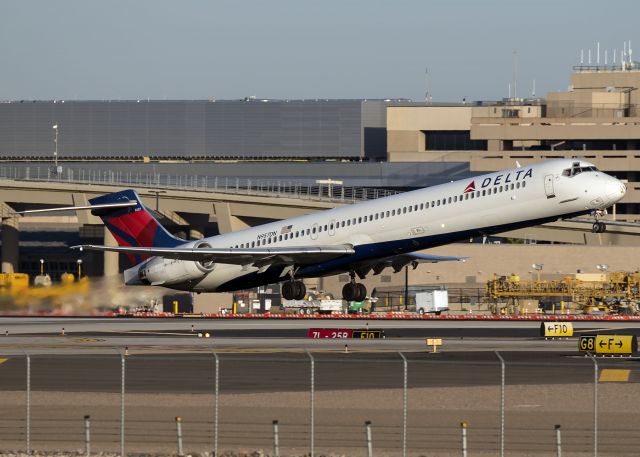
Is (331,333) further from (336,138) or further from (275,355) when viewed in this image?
(336,138)

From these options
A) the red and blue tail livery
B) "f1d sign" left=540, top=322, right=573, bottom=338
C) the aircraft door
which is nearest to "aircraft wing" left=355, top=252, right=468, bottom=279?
the aircraft door

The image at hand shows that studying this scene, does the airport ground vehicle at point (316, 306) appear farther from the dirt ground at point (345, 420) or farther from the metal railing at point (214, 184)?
the dirt ground at point (345, 420)

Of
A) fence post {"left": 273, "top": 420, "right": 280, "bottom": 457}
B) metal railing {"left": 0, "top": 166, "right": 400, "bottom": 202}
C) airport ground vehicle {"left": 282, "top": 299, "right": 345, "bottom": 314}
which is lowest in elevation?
fence post {"left": 273, "top": 420, "right": 280, "bottom": 457}

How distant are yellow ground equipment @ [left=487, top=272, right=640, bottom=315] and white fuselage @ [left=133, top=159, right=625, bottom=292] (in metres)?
32.7

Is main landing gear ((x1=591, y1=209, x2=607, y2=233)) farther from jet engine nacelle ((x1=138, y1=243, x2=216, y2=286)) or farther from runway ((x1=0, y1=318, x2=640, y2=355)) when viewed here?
jet engine nacelle ((x1=138, y1=243, x2=216, y2=286))

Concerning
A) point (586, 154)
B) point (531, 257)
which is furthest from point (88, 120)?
point (531, 257)

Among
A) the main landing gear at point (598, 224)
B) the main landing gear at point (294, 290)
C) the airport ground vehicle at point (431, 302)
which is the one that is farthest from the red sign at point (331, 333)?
the airport ground vehicle at point (431, 302)

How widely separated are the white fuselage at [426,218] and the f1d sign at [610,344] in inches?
342

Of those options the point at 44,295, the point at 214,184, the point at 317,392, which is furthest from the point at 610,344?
the point at 214,184

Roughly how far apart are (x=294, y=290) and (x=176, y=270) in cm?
728

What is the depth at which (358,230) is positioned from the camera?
65.6 meters

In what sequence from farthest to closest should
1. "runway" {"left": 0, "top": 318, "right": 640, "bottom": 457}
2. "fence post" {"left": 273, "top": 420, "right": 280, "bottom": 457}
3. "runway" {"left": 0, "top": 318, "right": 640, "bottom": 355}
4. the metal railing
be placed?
the metal railing, "runway" {"left": 0, "top": 318, "right": 640, "bottom": 355}, "runway" {"left": 0, "top": 318, "right": 640, "bottom": 457}, "fence post" {"left": 273, "top": 420, "right": 280, "bottom": 457}

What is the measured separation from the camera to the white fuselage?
59.2 metres

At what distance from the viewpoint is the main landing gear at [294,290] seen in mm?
68188
